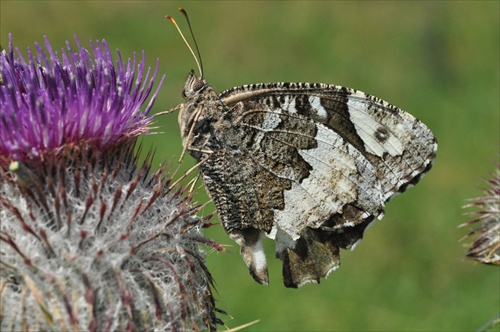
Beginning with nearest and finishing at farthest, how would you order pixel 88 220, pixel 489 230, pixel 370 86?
pixel 88 220 → pixel 489 230 → pixel 370 86

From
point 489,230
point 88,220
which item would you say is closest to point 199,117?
point 88,220

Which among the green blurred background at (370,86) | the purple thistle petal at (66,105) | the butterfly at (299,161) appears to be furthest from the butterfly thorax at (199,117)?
the green blurred background at (370,86)

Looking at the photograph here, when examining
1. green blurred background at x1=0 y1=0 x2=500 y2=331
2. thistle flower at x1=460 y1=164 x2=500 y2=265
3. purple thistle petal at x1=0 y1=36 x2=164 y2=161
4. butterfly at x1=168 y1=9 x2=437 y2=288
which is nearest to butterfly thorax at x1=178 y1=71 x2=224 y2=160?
butterfly at x1=168 y1=9 x2=437 y2=288

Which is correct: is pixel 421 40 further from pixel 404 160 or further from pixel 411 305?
pixel 404 160

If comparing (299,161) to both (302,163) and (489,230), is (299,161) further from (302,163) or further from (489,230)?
(489,230)

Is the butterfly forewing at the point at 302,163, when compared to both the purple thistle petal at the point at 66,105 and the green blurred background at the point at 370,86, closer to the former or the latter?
the purple thistle petal at the point at 66,105
